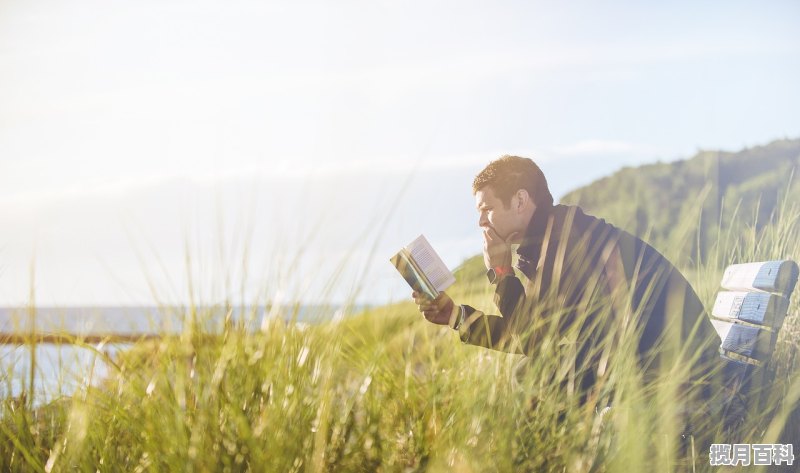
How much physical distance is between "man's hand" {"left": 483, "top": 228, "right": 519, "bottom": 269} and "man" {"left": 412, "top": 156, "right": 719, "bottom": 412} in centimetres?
7

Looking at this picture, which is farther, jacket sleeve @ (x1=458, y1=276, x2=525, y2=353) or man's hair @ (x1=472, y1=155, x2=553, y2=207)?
man's hair @ (x1=472, y1=155, x2=553, y2=207)

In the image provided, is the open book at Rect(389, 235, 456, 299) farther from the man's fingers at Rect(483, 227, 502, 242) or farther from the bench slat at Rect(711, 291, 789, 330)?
the bench slat at Rect(711, 291, 789, 330)

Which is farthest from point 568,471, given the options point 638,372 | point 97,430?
point 97,430

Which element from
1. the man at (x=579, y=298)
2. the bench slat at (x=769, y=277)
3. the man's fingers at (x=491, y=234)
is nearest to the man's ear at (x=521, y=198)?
the man at (x=579, y=298)

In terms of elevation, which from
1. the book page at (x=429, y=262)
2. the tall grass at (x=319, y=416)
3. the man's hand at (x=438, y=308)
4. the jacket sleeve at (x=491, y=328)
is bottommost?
the tall grass at (x=319, y=416)

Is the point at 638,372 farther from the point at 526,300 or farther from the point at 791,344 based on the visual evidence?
the point at 791,344

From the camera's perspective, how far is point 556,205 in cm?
305

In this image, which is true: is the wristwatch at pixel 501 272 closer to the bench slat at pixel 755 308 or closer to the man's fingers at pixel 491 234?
the man's fingers at pixel 491 234

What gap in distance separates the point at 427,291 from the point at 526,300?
0.39 meters

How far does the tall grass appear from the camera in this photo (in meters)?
1.99

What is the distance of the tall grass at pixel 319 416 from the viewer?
6.53 ft

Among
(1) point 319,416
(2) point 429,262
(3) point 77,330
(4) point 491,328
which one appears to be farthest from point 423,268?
(3) point 77,330

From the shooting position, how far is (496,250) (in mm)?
3248

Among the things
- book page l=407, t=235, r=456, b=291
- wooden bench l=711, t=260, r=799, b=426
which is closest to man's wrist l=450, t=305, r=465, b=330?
book page l=407, t=235, r=456, b=291
